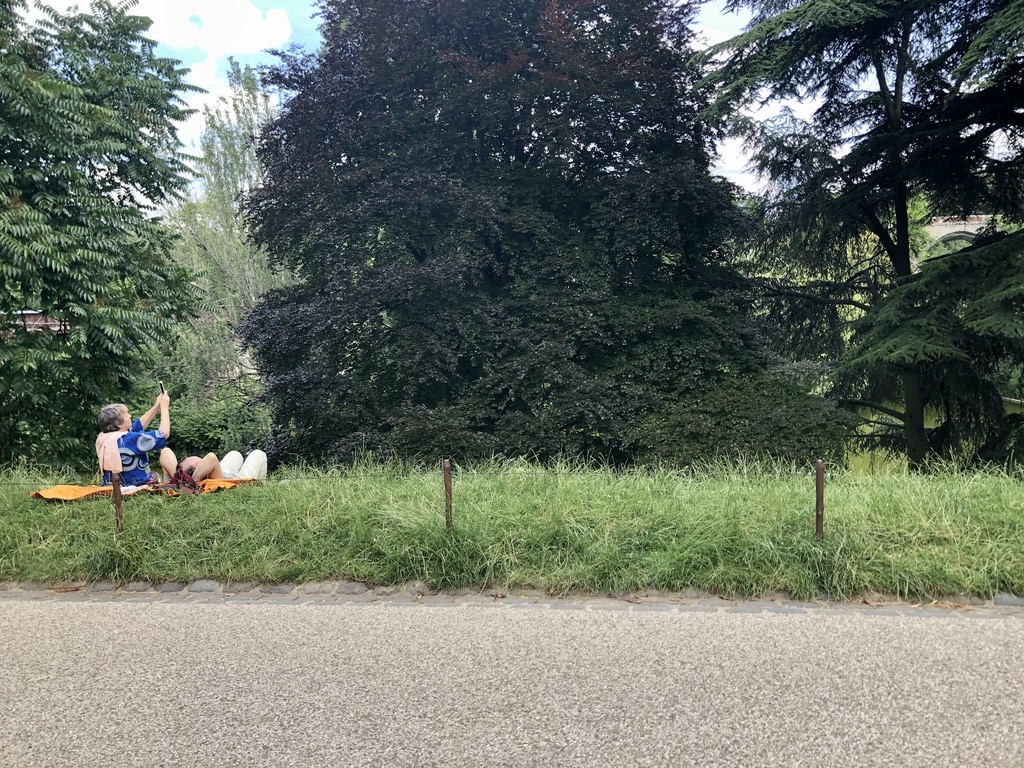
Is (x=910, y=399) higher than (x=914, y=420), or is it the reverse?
(x=910, y=399)

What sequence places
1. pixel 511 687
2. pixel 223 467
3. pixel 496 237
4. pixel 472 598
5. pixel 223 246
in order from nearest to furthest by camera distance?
1. pixel 511 687
2. pixel 472 598
3. pixel 223 467
4. pixel 496 237
5. pixel 223 246

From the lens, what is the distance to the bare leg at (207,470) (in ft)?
20.0

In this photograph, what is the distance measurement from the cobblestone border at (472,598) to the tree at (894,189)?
4836mm

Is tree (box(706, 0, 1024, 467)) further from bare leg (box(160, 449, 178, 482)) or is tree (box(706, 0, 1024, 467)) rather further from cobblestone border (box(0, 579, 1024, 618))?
bare leg (box(160, 449, 178, 482))

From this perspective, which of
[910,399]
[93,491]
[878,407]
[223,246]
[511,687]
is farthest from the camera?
[223,246]

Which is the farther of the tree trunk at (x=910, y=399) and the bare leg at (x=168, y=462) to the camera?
the tree trunk at (x=910, y=399)

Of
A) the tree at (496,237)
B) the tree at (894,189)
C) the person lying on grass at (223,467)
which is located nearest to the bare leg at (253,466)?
the person lying on grass at (223,467)

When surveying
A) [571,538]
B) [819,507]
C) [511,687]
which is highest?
[819,507]

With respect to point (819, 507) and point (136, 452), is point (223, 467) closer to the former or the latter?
point (136, 452)

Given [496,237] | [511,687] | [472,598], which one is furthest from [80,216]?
[511,687]

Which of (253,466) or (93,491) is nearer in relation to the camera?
(93,491)

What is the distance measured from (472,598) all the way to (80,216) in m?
7.46

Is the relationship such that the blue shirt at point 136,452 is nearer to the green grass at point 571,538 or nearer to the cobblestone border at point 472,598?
the green grass at point 571,538

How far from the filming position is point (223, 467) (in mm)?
7125
